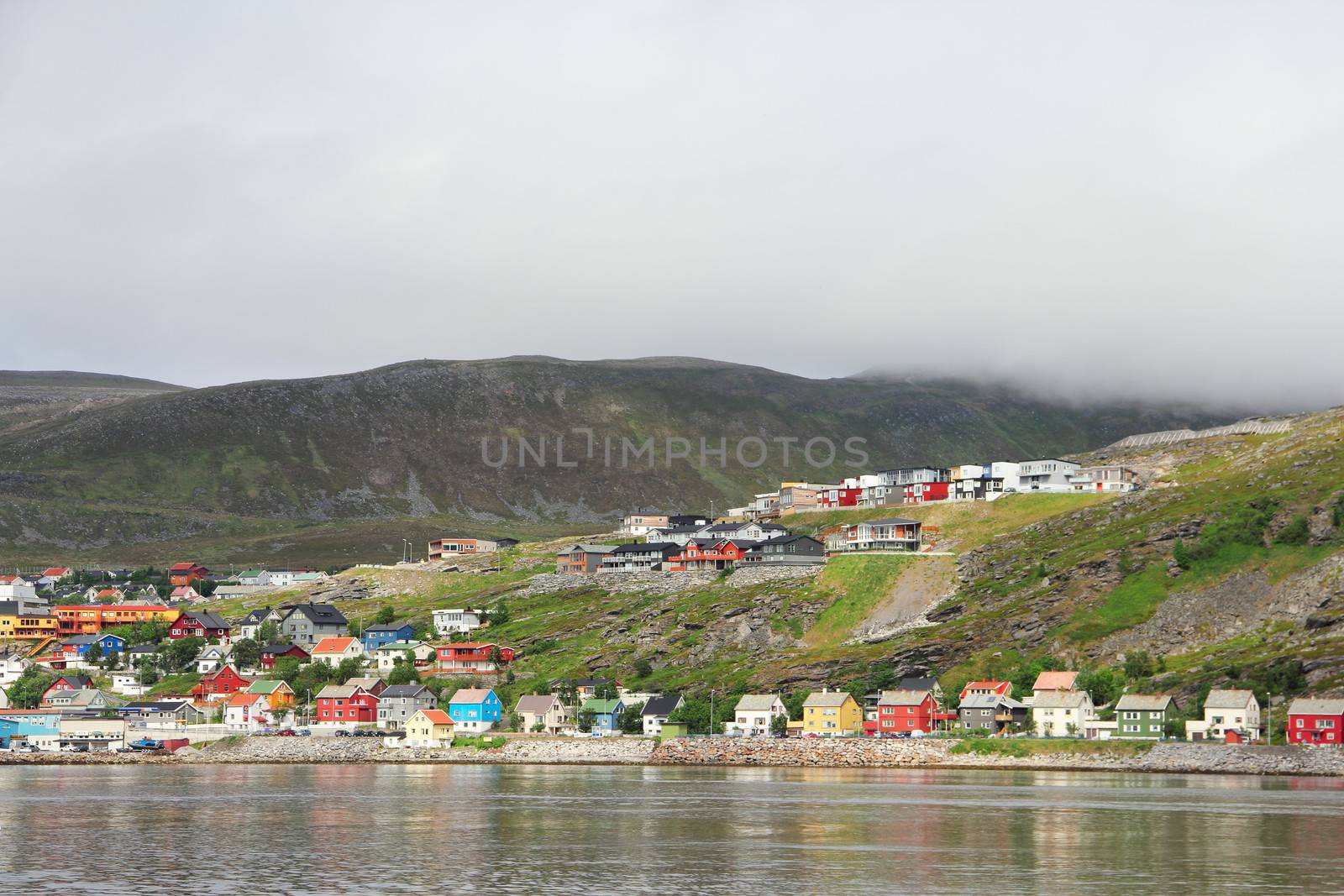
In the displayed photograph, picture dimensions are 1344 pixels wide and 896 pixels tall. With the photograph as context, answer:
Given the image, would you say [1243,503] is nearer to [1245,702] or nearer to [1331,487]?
[1331,487]

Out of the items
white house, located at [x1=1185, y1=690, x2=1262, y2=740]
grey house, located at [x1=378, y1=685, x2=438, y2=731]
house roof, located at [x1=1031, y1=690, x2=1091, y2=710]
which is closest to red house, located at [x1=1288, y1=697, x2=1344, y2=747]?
white house, located at [x1=1185, y1=690, x2=1262, y2=740]

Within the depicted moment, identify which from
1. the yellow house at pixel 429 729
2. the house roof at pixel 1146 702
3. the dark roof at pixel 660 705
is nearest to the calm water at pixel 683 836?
the house roof at pixel 1146 702

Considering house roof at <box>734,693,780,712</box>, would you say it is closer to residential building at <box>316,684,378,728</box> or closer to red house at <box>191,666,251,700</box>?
residential building at <box>316,684,378,728</box>

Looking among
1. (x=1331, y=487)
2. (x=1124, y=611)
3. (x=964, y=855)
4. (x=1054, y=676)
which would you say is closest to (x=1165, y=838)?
(x=964, y=855)

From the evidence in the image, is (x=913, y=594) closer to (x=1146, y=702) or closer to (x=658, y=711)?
(x=658, y=711)

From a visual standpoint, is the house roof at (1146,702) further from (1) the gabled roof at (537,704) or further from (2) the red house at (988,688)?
(1) the gabled roof at (537,704)
